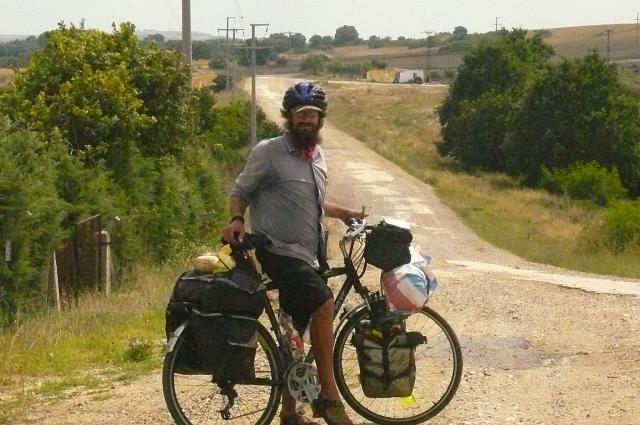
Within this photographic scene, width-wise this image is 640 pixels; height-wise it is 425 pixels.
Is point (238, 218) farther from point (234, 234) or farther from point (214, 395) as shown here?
point (214, 395)

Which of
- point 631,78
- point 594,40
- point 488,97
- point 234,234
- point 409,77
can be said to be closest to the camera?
point 234,234

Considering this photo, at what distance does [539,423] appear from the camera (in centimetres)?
692

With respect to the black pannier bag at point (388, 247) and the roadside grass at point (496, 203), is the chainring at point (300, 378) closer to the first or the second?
the black pannier bag at point (388, 247)

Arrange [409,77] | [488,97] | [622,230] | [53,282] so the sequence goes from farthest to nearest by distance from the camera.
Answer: [409,77] → [488,97] → [622,230] → [53,282]

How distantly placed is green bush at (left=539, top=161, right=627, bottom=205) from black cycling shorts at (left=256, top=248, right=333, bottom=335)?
41479 mm

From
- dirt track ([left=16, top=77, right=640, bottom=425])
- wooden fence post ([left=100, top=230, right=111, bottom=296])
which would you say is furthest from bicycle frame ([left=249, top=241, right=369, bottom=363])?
wooden fence post ([left=100, top=230, right=111, bottom=296])

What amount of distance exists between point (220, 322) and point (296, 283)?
47 cm

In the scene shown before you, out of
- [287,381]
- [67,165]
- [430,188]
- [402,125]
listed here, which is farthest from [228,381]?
[402,125]

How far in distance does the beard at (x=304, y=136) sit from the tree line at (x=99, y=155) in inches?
262

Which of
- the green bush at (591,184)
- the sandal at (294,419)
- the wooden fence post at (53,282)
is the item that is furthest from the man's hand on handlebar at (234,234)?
the green bush at (591,184)

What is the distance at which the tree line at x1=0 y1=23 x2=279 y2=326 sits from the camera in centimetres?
1345

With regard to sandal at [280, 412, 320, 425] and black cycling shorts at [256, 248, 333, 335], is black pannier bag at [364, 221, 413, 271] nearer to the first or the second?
black cycling shorts at [256, 248, 333, 335]

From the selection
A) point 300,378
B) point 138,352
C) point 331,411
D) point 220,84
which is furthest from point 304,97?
point 220,84

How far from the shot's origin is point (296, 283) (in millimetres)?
6156
